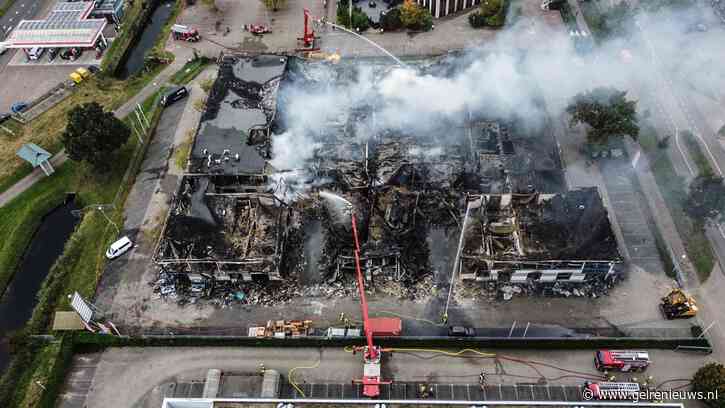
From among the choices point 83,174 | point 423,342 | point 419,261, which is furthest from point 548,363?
point 83,174

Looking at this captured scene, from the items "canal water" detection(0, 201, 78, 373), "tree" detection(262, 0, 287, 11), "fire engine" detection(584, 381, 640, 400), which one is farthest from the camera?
"tree" detection(262, 0, 287, 11)

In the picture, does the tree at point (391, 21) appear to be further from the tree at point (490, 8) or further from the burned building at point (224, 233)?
the burned building at point (224, 233)

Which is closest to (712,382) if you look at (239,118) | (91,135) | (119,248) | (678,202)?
(678,202)

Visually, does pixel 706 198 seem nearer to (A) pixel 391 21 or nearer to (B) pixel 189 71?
(A) pixel 391 21

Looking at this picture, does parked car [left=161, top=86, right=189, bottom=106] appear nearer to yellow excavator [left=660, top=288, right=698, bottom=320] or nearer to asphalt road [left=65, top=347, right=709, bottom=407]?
asphalt road [left=65, top=347, right=709, bottom=407]

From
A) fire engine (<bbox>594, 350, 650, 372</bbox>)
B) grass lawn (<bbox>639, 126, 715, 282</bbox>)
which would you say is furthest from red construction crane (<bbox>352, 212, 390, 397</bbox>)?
grass lawn (<bbox>639, 126, 715, 282</bbox>)
